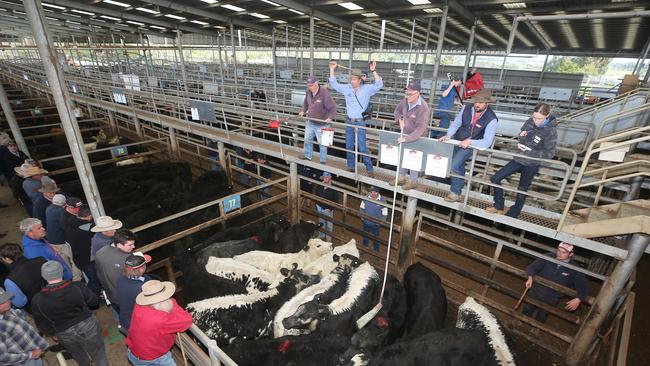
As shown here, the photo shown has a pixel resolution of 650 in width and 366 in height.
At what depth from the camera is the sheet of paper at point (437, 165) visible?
4.71 metres

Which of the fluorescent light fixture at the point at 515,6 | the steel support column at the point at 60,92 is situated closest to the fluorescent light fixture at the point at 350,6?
the fluorescent light fixture at the point at 515,6

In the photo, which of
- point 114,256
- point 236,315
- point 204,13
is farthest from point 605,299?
point 204,13

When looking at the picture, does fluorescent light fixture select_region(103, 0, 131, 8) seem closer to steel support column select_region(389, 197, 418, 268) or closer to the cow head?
steel support column select_region(389, 197, 418, 268)

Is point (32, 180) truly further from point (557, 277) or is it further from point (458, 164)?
point (557, 277)

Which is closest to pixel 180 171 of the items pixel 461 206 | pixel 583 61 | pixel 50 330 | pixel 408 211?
pixel 50 330

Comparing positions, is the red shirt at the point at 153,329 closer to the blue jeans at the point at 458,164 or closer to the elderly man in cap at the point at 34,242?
the elderly man in cap at the point at 34,242

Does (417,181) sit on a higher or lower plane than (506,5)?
lower

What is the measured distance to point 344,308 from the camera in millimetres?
4645

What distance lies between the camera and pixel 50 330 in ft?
11.8

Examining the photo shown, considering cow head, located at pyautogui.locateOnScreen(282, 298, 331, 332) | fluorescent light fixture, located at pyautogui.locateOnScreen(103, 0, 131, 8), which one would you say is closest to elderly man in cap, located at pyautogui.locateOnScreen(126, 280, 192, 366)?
cow head, located at pyautogui.locateOnScreen(282, 298, 331, 332)

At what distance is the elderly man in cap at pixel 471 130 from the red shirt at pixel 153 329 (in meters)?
4.17

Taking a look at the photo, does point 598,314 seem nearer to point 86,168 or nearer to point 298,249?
point 298,249

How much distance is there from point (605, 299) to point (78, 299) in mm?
6560

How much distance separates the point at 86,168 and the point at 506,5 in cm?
1296
